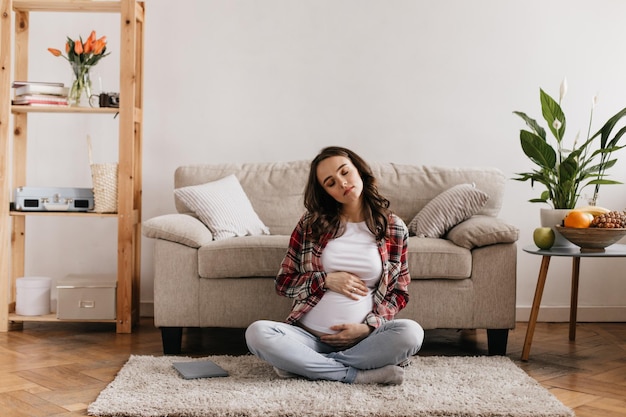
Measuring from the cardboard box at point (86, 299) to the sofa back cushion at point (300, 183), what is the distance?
1.75 feet

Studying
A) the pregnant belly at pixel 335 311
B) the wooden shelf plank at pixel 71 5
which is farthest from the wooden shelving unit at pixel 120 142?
the pregnant belly at pixel 335 311

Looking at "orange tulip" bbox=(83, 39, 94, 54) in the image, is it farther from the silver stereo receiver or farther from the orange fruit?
the orange fruit

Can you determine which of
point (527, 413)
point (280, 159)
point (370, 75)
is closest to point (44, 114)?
point (280, 159)

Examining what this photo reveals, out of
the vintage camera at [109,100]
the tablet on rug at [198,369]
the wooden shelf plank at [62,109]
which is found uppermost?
the vintage camera at [109,100]

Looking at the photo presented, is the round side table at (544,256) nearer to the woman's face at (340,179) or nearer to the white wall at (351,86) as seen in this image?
the woman's face at (340,179)

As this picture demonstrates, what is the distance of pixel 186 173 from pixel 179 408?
1681 millimetres

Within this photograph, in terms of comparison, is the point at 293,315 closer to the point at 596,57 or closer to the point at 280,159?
the point at 280,159

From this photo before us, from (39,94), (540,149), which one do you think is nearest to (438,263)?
(540,149)

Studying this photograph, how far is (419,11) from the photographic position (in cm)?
406

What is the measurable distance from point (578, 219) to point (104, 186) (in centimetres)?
216

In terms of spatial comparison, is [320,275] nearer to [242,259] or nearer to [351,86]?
[242,259]

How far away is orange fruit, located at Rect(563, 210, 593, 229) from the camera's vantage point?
298cm

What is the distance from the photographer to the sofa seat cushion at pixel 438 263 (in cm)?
308

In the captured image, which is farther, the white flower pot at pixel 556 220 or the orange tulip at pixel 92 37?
the orange tulip at pixel 92 37
